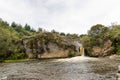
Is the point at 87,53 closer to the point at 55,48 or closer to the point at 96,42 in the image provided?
the point at 96,42

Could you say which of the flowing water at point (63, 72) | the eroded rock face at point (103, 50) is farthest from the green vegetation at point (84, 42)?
the flowing water at point (63, 72)

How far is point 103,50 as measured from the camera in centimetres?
7350

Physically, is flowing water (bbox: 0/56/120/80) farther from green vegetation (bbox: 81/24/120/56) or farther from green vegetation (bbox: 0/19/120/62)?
green vegetation (bbox: 81/24/120/56)

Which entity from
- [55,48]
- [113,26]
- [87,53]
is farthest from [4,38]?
[113,26]

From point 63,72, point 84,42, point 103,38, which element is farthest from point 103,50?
point 63,72

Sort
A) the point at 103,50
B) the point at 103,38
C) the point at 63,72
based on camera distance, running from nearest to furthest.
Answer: the point at 63,72, the point at 103,50, the point at 103,38

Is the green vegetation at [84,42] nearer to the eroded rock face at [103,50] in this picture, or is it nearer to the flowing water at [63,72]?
the eroded rock face at [103,50]

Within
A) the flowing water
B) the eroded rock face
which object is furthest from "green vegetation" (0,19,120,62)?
the flowing water

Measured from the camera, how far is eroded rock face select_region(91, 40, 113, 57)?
72.3 meters

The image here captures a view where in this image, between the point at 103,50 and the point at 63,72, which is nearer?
the point at 63,72

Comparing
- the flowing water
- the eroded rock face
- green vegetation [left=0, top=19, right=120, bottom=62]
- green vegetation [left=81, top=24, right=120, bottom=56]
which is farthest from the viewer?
the eroded rock face

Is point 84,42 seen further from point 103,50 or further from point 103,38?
point 103,50

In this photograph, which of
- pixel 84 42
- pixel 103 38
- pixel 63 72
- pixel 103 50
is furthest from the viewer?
pixel 84 42

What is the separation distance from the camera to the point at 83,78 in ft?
86.8
